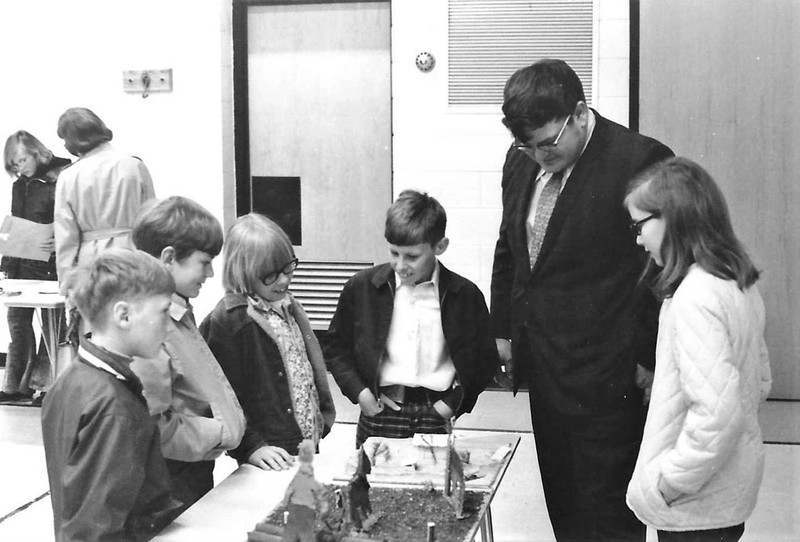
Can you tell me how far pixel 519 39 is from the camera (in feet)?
16.5

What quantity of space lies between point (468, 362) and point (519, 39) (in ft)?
8.69

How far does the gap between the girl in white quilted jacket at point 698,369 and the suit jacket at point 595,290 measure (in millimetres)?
329

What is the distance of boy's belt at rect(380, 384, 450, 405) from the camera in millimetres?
2836

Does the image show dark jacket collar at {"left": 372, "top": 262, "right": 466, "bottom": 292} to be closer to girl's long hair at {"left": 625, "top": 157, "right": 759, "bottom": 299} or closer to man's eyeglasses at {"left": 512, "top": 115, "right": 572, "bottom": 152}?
man's eyeglasses at {"left": 512, "top": 115, "right": 572, "bottom": 152}

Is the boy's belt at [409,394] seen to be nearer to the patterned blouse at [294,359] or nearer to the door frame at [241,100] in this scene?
the patterned blouse at [294,359]

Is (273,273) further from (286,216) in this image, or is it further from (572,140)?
(286,216)

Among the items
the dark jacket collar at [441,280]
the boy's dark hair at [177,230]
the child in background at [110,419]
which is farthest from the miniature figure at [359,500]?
the dark jacket collar at [441,280]

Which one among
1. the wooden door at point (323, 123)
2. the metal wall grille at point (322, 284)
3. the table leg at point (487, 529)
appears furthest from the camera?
the metal wall grille at point (322, 284)

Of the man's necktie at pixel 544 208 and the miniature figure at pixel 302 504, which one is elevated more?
the man's necktie at pixel 544 208

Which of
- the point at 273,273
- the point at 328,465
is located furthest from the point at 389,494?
the point at 273,273

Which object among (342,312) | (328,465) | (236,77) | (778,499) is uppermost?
(236,77)

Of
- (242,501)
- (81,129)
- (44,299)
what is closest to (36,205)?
(44,299)

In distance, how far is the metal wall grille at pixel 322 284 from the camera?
18.5ft

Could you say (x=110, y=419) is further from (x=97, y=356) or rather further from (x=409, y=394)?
(x=409, y=394)
